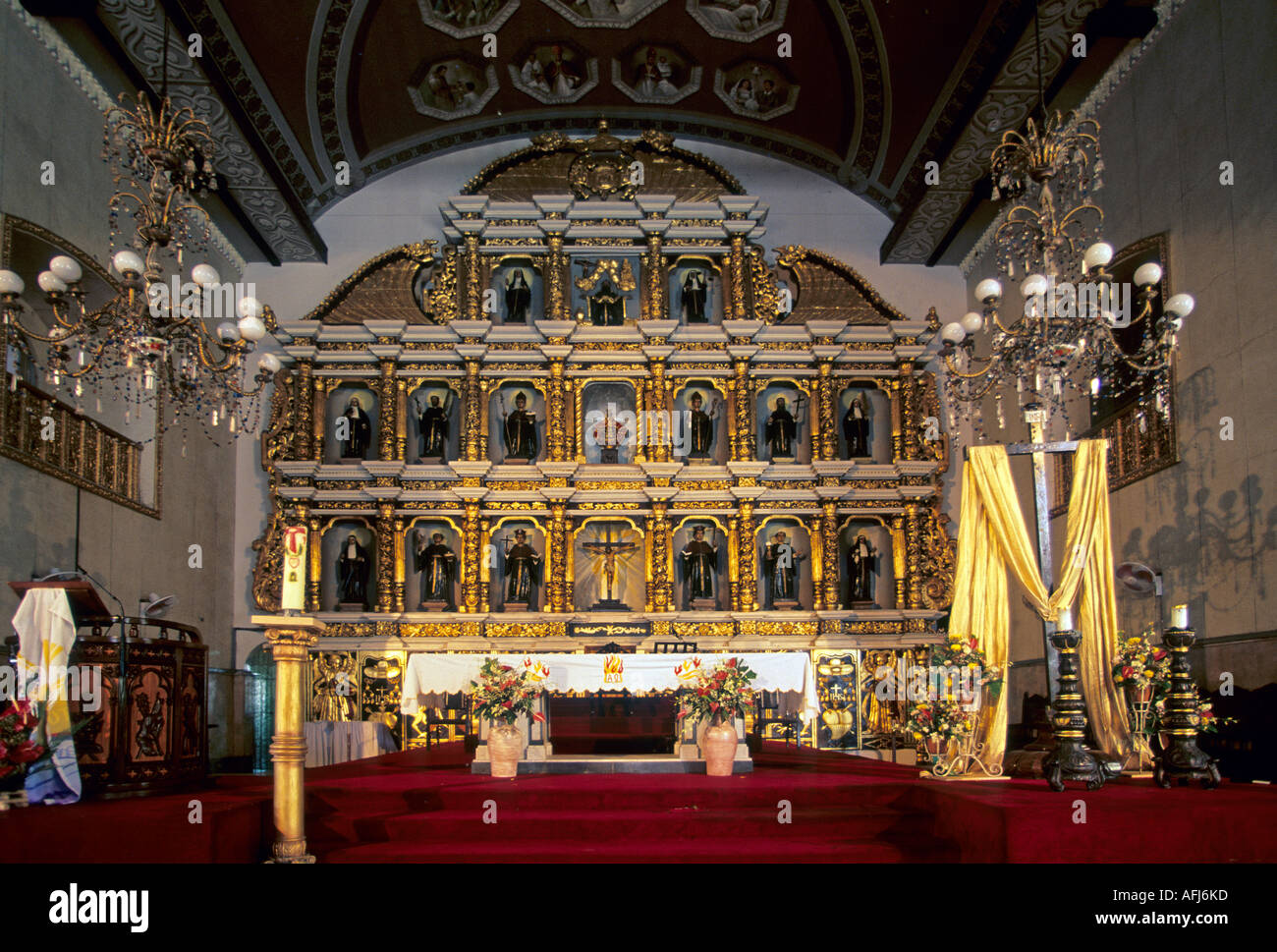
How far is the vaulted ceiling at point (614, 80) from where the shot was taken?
10.7m

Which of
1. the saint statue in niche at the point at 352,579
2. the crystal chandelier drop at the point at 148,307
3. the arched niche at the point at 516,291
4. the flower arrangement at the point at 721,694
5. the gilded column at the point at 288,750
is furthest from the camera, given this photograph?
the arched niche at the point at 516,291

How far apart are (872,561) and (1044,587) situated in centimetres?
620

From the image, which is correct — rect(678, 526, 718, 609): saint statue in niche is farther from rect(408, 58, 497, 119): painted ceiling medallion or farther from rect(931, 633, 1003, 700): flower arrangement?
rect(408, 58, 497, 119): painted ceiling medallion

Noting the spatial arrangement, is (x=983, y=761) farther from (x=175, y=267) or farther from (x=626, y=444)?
(x=175, y=267)

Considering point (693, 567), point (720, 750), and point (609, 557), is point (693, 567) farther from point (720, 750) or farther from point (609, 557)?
point (720, 750)

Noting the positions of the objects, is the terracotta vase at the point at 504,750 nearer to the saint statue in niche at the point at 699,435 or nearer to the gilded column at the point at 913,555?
the saint statue in niche at the point at 699,435

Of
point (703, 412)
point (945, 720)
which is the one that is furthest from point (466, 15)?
point (945, 720)

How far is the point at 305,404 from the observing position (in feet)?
44.9

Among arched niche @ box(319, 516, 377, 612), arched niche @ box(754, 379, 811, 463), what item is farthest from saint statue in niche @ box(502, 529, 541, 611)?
arched niche @ box(754, 379, 811, 463)

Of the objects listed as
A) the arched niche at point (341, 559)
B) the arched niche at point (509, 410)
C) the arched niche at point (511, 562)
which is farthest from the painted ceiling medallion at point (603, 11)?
the arched niche at point (341, 559)

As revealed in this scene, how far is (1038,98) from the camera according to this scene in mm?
11609

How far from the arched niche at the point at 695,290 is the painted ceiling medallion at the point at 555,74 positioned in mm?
2664

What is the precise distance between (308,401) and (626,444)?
413cm

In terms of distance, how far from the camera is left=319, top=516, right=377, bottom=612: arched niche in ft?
44.0
